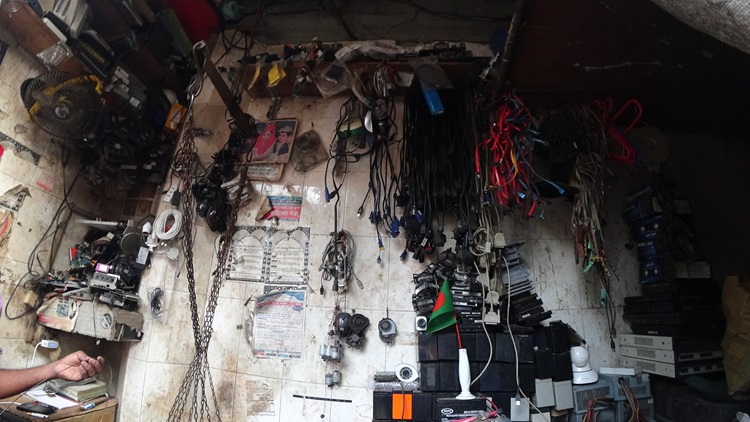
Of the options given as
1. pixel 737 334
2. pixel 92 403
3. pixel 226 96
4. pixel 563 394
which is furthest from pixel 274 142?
pixel 737 334

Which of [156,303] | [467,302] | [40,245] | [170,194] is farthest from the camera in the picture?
[170,194]

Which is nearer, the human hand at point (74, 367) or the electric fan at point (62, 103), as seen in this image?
the human hand at point (74, 367)

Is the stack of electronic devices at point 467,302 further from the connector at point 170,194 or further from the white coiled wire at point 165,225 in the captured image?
the connector at point 170,194

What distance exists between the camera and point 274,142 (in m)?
3.28

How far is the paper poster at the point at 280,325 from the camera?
2.82 metres

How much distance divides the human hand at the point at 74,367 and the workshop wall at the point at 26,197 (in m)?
0.41

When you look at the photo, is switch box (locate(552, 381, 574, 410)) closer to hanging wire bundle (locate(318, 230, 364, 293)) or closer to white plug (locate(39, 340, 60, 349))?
hanging wire bundle (locate(318, 230, 364, 293))

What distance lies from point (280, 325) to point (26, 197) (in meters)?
2.11

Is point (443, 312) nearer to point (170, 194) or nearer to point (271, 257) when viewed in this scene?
point (271, 257)

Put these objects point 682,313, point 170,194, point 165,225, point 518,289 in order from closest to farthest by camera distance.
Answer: point 682,313 → point 518,289 → point 165,225 → point 170,194

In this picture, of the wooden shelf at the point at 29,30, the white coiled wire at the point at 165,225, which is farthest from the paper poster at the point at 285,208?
the wooden shelf at the point at 29,30

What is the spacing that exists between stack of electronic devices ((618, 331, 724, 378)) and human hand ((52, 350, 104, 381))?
12.2 feet

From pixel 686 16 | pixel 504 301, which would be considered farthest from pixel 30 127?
pixel 686 16

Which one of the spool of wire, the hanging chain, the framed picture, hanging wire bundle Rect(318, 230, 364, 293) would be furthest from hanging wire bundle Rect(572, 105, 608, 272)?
the spool of wire
